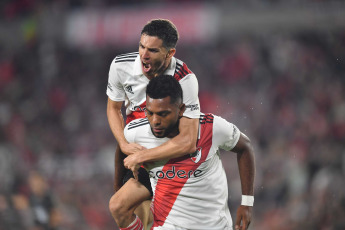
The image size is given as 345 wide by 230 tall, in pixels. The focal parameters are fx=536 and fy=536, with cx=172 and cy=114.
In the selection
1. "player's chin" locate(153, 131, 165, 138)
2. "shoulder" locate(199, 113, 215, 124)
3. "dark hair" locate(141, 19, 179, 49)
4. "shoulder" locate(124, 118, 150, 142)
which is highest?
"dark hair" locate(141, 19, 179, 49)

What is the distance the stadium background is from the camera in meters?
7.92

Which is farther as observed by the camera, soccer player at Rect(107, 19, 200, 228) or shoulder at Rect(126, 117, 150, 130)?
shoulder at Rect(126, 117, 150, 130)

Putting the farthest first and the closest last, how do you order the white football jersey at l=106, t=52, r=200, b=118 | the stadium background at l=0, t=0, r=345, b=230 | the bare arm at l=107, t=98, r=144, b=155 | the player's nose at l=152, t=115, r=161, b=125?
the stadium background at l=0, t=0, r=345, b=230
the white football jersey at l=106, t=52, r=200, b=118
the bare arm at l=107, t=98, r=144, b=155
the player's nose at l=152, t=115, r=161, b=125

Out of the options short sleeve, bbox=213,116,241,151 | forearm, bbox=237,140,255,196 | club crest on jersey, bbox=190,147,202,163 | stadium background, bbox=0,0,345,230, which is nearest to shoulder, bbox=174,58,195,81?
short sleeve, bbox=213,116,241,151

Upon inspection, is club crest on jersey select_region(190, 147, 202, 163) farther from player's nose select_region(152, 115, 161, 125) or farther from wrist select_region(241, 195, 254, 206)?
wrist select_region(241, 195, 254, 206)

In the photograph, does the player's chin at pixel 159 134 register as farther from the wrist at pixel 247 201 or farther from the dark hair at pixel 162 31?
the wrist at pixel 247 201

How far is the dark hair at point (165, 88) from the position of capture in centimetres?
312

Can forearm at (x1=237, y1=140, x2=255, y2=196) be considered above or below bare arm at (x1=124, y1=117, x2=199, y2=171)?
below

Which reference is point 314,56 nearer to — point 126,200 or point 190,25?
point 190,25

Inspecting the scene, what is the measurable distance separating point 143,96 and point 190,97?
0.41 m

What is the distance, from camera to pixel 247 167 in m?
3.51

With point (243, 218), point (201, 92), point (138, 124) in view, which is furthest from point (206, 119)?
point (201, 92)

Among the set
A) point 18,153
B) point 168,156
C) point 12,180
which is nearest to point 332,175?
point 12,180

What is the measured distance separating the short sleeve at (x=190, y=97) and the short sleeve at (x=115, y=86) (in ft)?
1.68
